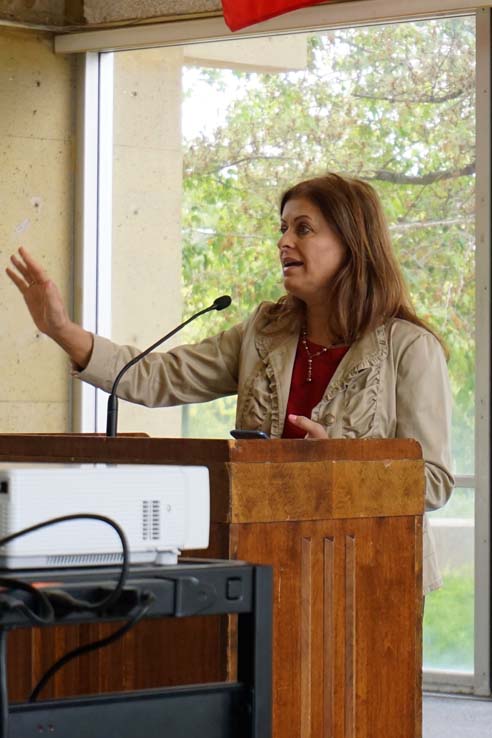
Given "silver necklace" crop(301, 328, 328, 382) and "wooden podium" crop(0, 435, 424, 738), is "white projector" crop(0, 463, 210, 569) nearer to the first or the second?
"wooden podium" crop(0, 435, 424, 738)

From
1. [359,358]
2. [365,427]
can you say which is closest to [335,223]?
[359,358]

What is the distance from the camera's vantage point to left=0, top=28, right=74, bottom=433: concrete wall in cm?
448

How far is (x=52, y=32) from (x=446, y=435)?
107 inches

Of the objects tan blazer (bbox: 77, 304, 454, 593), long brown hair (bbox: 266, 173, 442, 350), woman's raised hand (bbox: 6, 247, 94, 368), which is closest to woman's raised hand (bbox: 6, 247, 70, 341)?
woman's raised hand (bbox: 6, 247, 94, 368)

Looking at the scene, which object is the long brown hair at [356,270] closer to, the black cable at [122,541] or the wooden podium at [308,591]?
the wooden podium at [308,591]

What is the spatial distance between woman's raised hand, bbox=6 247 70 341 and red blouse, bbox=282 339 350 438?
51cm

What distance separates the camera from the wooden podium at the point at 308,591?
1688 millimetres

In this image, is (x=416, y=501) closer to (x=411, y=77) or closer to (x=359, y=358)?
(x=359, y=358)

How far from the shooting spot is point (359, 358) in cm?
258

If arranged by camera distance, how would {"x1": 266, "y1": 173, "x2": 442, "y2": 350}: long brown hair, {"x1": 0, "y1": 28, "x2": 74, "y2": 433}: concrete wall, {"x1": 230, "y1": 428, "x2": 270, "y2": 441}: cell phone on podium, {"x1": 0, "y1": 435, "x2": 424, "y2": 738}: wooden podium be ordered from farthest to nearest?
{"x1": 0, "y1": 28, "x2": 74, "y2": 433}: concrete wall
{"x1": 266, "y1": 173, "x2": 442, "y2": 350}: long brown hair
{"x1": 230, "y1": 428, "x2": 270, "y2": 441}: cell phone on podium
{"x1": 0, "y1": 435, "x2": 424, "y2": 738}: wooden podium

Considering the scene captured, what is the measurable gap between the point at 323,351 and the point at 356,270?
211 mm

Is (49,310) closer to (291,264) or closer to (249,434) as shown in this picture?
(291,264)

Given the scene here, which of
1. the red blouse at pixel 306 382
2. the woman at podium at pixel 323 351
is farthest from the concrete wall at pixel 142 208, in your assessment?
the red blouse at pixel 306 382

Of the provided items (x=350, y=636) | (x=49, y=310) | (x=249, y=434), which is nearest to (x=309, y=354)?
(x=49, y=310)
